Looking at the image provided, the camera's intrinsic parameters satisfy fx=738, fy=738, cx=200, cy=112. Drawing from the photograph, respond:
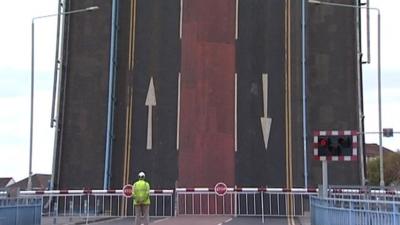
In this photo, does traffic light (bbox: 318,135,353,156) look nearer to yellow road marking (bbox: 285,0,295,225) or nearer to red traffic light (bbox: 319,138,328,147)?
red traffic light (bbox: 319,138,328,147)

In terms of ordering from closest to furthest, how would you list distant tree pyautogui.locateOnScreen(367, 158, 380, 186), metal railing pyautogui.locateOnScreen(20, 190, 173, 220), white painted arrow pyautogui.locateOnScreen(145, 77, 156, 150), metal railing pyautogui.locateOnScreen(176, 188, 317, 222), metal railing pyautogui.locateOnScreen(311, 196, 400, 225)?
metal railing pyautogui.locateOnScreen(311, 196, 400, 225) < metal railing pyautogui.locateOnScreen(20, 190, 173, 220) < metal railing pyautogui.locateOnScreen(176, 188, 317, 222) < white painted arrow pyautogui.locateOnScreen(145, 77, 156, 150) < distant tree pyautogui.locateOnScreen(367, 158, 380, 186)

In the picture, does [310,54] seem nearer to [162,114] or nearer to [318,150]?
[162,114]

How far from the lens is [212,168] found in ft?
91.0

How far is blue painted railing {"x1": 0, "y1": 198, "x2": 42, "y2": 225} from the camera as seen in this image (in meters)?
17.2

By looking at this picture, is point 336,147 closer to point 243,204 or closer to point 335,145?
point 335,145

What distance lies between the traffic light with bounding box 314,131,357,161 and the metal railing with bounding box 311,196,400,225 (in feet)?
3.81

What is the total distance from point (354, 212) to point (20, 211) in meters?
8.21

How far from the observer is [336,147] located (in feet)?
62.3

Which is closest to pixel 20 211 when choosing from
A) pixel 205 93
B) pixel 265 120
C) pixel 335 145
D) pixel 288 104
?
pixel 335 145

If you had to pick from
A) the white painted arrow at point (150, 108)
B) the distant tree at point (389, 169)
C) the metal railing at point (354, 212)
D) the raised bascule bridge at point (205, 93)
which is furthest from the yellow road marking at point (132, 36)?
the distant tree at point (389, 169)

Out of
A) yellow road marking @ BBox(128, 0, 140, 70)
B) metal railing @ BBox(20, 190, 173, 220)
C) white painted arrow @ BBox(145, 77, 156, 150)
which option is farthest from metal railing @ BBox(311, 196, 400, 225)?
yellow road marking @ BBox(128, 0, 140, 70)

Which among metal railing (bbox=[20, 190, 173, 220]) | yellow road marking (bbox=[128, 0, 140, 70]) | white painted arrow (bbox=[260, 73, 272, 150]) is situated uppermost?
yellow road marking (bbox=[128, 0, 140, 70])

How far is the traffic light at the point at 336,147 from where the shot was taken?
1889cm

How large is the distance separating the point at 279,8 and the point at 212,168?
6.70 meters
